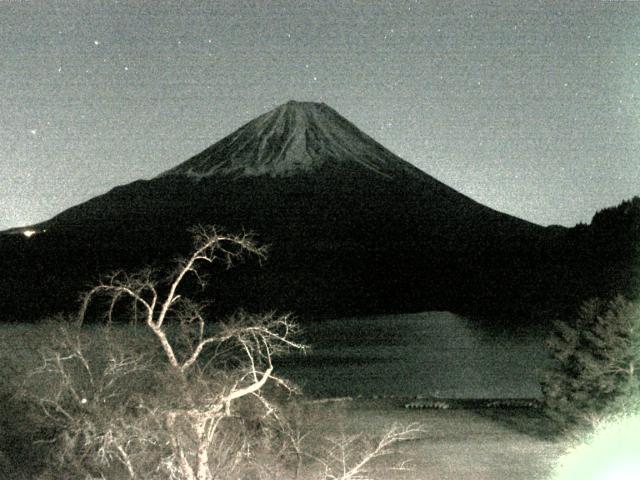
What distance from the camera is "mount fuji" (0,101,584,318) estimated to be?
11444cm

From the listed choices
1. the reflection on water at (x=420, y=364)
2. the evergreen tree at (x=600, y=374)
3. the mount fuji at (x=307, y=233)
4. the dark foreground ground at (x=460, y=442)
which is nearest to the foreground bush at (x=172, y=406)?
the dark foreground ground at (x=460, y=442)

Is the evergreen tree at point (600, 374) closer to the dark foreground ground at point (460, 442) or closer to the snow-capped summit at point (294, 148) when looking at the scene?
the dark foreground ground at point (460, 442)

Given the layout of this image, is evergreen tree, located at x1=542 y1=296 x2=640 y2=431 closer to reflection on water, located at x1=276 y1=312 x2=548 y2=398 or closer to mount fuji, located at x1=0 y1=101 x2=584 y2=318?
reflection on water, located at x1=276 y1=312 x2=548 y2=398

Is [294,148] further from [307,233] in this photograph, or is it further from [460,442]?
[460,442]

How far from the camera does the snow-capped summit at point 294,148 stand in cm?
16138

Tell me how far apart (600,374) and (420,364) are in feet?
84.8

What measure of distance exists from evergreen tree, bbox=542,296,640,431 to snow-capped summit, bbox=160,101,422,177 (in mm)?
138250

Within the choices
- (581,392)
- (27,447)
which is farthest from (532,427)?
(27,447)

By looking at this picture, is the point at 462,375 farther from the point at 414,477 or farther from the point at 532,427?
the point at 414,477

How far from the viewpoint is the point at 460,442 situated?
776 inches

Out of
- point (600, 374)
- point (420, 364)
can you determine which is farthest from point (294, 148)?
point (600, 374)

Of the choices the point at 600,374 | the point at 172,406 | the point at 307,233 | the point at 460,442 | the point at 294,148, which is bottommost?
the point at 307,233

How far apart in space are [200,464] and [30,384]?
6.19 metres

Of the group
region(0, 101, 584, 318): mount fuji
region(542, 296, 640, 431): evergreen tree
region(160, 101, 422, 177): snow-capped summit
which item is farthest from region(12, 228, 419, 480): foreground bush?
region(160, 101, 422, 177): snow-capped summit
